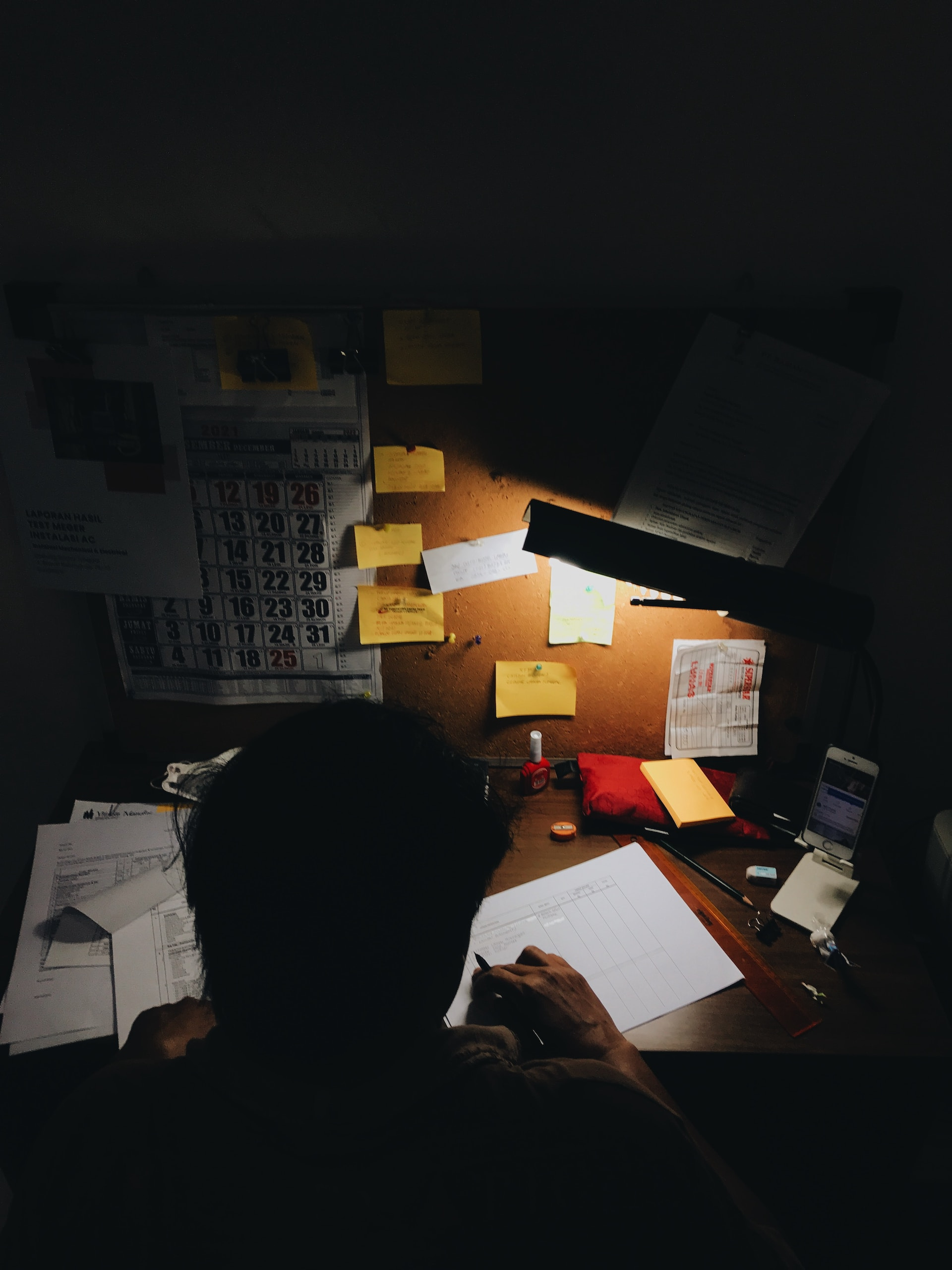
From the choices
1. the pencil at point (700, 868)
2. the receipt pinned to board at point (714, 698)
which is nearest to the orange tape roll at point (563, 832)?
the pencil at point (700, 868)

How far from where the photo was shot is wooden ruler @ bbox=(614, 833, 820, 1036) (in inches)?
37.1

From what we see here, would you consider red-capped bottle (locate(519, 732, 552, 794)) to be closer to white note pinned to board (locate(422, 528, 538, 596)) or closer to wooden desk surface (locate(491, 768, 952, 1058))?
wooden desk surface (locate(491, 768, 952, 1058))

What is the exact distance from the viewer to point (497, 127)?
37.4 inches

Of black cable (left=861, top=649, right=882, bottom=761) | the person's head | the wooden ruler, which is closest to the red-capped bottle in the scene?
the wooden ruler

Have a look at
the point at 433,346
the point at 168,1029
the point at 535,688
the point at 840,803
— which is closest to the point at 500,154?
the point at 433,346

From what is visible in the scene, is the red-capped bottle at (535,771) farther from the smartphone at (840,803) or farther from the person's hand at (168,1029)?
the person's hand at (168,1029)

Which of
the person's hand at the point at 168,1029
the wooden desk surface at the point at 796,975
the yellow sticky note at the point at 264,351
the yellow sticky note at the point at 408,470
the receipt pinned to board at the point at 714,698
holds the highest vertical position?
the yellow sticky note at the point at 264,351

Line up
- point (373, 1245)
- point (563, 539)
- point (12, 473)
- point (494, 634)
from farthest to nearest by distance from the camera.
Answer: point (494, 634)
point (12, 473)
point (563, 539)
point (373, 1245)

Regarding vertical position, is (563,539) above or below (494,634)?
above

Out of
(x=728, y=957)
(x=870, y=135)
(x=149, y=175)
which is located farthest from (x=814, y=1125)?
(x=149, y=175)

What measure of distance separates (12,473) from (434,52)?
88cm

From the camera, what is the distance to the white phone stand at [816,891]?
107 centimetres

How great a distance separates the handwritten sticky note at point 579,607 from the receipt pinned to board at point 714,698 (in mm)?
143

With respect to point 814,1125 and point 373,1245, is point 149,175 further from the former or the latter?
point 814,1125
